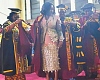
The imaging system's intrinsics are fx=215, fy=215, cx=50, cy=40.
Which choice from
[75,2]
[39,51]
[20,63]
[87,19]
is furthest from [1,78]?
[75,2]

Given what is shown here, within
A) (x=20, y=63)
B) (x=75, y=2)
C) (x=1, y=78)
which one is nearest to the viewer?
(x=20, y=63)

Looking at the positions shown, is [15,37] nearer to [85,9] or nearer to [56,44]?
[56,44]

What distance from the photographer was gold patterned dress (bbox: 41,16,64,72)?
3404 mm

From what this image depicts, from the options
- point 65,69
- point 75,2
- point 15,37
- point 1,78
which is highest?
point 75,2

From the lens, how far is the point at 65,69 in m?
3.73

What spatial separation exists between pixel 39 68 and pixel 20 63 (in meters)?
0.36

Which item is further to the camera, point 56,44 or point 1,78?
point 1,78

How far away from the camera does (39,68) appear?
140 inches

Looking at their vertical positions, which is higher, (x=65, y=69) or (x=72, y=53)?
(x=72, y=53)

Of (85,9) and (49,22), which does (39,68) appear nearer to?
(49,22)

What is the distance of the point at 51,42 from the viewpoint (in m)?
3.41

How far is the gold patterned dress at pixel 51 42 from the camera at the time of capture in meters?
3.40

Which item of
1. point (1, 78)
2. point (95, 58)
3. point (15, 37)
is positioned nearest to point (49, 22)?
point (15, 37)

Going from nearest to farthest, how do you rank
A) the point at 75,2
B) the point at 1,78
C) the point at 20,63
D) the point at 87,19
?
1. the point at 20,63
2. the point at 87,19
3. the point at 1,78
4. the point at 75,2
